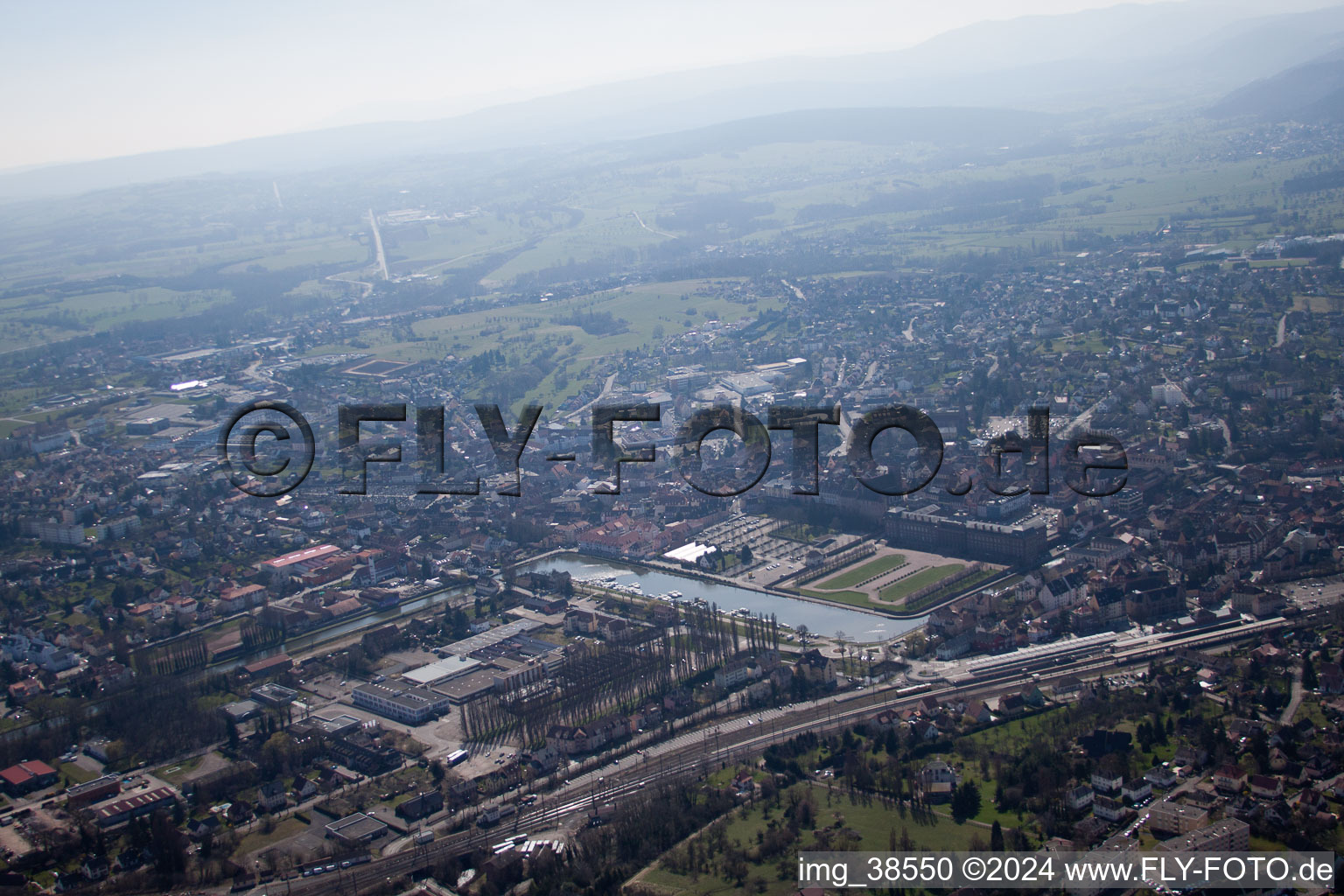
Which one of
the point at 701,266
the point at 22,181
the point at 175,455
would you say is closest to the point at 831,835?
the point at 175,455

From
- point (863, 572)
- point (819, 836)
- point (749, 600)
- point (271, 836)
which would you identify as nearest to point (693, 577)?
point (749, 600)

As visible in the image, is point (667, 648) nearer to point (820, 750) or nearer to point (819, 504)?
point (820, 750)

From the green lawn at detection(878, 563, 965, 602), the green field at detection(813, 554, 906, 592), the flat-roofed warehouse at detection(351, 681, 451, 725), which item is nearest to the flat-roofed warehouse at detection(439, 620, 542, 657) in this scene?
the flat-roofed warehouse at detection(351, 681, 451, 725)

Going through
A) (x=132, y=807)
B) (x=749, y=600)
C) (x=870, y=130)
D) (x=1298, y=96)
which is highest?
(x=870, y=130)

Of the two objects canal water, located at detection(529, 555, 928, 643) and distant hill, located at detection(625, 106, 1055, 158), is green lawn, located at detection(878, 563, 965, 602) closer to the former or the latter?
canal water, located at detection(529, 555, 928, 643)

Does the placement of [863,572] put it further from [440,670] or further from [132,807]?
[132,807]

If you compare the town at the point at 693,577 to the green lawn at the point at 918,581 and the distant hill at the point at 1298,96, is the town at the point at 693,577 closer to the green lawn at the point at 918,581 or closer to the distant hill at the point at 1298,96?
the green lawn at the point at 918,581
